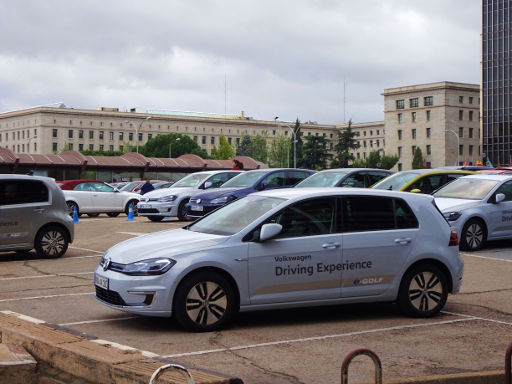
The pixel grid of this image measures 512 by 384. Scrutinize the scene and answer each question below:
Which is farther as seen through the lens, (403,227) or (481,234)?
(481,234)

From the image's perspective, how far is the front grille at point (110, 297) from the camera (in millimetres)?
8122

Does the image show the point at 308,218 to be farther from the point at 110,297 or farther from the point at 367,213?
the point at 110,297

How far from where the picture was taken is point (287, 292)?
336 inches

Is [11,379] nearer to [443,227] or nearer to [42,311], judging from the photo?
[42,311]

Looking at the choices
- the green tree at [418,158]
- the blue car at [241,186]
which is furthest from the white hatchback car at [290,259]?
the green tree at [418,158]

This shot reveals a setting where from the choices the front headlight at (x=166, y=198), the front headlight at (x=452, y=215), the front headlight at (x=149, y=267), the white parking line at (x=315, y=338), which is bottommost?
the white parking line at (x=315, y=338)

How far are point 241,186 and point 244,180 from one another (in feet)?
1.54

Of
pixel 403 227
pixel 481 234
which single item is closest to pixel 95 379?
pixel 403 227

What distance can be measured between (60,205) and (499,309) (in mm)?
9321

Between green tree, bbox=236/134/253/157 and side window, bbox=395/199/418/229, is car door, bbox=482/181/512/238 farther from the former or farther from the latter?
green tree, bbox=236/134/253/157

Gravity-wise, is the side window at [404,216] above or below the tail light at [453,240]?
above

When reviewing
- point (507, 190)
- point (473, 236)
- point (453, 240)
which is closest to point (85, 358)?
point (453, 240)

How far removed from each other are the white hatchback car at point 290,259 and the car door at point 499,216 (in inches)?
308

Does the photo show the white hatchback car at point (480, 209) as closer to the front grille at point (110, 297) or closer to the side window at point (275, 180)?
the side window at point (275, 180)
